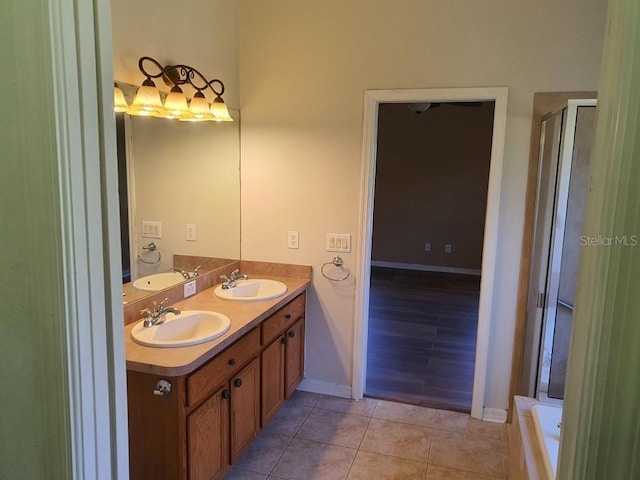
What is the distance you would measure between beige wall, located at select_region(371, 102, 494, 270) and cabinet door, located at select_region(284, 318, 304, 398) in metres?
4.32

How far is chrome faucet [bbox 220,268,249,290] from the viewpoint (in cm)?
291

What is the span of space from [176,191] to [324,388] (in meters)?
1.69

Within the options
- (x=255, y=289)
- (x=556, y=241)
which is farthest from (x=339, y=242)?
(x=556, y=241)

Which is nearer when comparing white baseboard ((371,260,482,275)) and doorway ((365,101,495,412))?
doorway ((365,101,495,412))

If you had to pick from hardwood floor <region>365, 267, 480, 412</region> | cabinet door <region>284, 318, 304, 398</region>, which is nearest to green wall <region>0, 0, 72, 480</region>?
cabinet door <region>284, 318, 304, 398</region>

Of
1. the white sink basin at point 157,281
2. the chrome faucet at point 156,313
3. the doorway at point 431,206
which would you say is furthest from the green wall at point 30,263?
the doorway at point 431,206

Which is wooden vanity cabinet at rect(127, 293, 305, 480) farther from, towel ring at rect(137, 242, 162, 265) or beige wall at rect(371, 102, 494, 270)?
beige wall at rect(371, 102, 494, 270)

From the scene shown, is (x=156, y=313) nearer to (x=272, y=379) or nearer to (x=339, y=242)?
(x=272, y=379)

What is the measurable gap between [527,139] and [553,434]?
5.47ft

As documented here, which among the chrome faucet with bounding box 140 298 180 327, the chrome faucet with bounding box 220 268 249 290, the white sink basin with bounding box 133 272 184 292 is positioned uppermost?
the white sink basin with bounding box 133 272 184 292

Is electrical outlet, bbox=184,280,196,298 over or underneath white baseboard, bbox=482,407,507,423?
over

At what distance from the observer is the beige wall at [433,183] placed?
673 centimetres

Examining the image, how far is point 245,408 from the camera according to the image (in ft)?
7.98

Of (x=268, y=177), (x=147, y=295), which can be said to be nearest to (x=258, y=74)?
(x=268, y=177)
